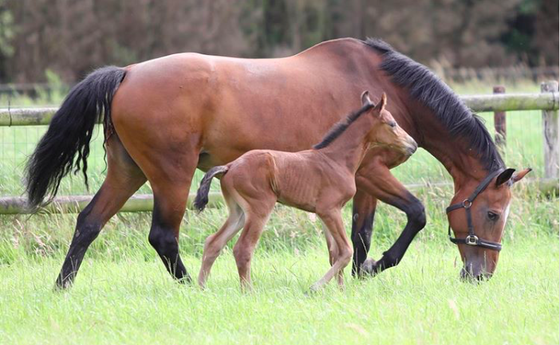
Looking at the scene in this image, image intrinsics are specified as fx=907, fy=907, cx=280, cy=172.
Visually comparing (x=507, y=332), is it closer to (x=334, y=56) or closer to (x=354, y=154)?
(x=354, y=154)

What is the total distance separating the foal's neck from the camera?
19.6 feet

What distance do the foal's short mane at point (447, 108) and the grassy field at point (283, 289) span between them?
0.90 metres

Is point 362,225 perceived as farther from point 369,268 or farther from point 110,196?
point 110,196

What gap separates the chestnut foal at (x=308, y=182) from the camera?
5695mm

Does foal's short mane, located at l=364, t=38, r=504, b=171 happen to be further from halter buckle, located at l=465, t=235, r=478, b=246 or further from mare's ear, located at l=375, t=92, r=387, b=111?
mare's ear, located at l=375, t=92, r=387, b=111

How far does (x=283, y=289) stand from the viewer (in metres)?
5.77

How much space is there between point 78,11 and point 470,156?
23942 millimetres

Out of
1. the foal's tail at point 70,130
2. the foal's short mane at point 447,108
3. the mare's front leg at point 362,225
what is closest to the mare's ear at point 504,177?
the foal's short mane at point 447,108

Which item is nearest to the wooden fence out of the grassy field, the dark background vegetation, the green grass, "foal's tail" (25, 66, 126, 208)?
the grassy field

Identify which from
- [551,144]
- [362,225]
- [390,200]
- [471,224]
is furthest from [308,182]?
[551,144]

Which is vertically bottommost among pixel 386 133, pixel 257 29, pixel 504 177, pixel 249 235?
pixel 257 29

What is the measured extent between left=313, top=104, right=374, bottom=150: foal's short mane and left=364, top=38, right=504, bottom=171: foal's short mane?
718mm

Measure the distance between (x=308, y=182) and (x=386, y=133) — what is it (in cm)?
65

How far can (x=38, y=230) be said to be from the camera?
24.8 ft
